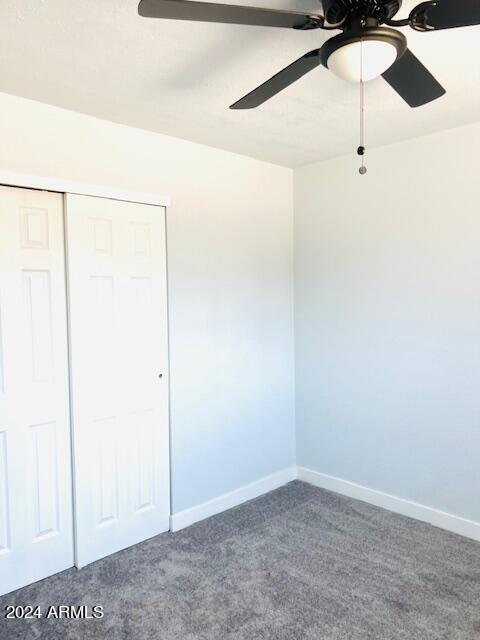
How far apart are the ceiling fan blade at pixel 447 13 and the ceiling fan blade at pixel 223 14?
0.94 feet

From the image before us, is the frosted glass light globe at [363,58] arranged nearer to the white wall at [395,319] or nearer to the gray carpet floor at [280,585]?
the white wall at [395,319]

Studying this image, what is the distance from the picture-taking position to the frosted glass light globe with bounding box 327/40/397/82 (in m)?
1.38

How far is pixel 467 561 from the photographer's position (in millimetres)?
2555

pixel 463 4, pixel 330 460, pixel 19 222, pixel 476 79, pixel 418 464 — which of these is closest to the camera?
pixel 463 4

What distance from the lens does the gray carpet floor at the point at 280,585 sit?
2051 mm

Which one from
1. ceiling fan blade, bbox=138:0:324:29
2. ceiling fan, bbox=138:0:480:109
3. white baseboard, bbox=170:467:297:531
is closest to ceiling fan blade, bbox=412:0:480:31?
ceiling fan, bbox=138:0:480:109

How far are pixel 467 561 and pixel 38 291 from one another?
2.71 metres

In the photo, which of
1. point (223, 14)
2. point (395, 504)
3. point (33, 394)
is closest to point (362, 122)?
point (223, 14)

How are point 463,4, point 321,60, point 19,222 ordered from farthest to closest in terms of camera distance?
point 19,222 < point 321,60 < point 463,4

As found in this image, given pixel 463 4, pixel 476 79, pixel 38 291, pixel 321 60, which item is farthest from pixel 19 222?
pixel 476 79

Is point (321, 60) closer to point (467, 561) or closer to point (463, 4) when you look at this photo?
point (463, 4)

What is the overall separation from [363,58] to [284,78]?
1.08 feet

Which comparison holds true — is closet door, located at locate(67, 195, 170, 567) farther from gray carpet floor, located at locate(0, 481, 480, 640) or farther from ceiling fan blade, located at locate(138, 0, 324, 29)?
ceiling fan blade, located at locate(138, 0, 324, 29)

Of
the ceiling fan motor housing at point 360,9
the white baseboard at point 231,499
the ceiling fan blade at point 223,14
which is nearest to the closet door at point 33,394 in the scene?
the white baseboard at point 231,499
